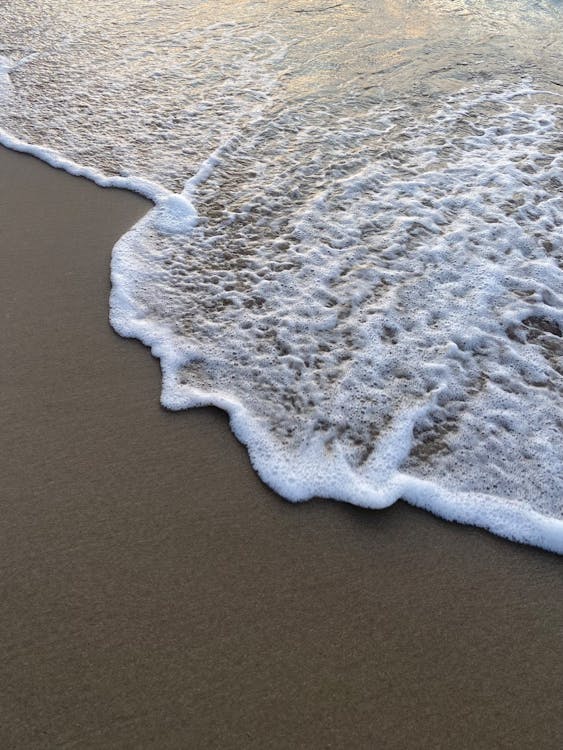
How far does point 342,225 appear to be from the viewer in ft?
11.3

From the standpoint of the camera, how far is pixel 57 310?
9.29 ft

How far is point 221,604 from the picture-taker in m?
1.90

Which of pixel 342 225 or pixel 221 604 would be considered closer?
pixel 221 604

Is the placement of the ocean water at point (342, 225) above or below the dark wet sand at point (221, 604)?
above

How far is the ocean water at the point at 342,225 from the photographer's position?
2.40 m

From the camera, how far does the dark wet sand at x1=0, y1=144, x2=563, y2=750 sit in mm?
1672

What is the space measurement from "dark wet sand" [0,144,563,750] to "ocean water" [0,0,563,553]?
0.17m

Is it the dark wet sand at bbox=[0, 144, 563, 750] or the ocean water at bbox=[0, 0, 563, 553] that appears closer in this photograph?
the dark wet sand at bbox=[0, 144, 563, 750]

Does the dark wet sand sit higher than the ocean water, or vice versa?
the ocean water

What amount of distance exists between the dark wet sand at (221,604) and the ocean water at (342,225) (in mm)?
167

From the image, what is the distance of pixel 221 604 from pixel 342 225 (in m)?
2.22

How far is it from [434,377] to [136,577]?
1.41m

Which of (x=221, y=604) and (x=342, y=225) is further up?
(x=342, y=225)

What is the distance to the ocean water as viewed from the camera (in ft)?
7.86
